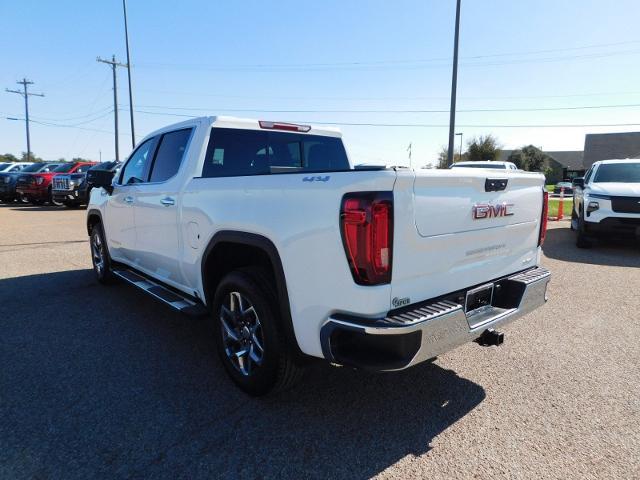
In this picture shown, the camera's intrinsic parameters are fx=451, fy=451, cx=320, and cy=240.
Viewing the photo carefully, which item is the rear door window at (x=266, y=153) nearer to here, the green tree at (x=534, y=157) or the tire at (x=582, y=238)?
the tire at (x=582, y=238)

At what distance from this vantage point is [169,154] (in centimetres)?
429

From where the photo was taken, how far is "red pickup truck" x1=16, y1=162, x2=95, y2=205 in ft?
62.8

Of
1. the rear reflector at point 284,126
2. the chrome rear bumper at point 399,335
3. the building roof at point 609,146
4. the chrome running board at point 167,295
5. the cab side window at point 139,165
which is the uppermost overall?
the building roof at point 609,146

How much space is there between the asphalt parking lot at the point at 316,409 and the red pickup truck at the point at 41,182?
16517 millimetres

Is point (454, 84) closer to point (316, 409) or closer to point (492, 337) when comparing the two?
point (492, 337)

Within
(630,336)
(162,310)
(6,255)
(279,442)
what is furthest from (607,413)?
(6,255)

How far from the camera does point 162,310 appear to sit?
16.5ft

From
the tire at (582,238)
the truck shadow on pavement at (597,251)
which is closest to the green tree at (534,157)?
the truck shadow on pavement at (597,251)

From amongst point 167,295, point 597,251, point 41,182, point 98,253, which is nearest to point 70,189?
point 41,182

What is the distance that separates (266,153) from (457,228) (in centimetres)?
220

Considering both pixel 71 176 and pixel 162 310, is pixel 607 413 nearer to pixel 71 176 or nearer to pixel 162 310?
pixel 162 310

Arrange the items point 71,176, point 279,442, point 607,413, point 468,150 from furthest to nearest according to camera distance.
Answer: point 468,150 → point 71,176 → point 607,413 → point 279,442

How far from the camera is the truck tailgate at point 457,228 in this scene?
236 centimetres

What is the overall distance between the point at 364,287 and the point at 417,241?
400 millimetres
